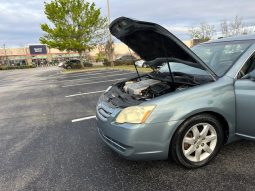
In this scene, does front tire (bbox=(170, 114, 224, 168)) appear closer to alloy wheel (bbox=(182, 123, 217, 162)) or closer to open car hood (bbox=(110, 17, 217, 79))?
alloy wheel (bbox=(182, 123, 217, 162))

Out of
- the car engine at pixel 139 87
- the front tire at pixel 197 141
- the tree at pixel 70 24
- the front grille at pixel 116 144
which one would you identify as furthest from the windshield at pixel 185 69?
the tree at pixel 70 24

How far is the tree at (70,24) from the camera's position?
2644cm

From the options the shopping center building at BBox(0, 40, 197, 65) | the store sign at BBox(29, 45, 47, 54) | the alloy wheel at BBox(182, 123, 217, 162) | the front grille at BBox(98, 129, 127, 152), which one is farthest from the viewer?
the store sign at BBox(29, 45, 47, 54)

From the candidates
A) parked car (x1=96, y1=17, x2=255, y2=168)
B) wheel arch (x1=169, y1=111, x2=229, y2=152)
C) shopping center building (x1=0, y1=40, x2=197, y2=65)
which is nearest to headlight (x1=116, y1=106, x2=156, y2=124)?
parked car (x1=96, y1=17, x2=255, y2=168)

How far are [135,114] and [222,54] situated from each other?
175 cm

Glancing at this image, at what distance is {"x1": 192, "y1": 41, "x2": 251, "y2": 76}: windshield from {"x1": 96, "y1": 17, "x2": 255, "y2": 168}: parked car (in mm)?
16

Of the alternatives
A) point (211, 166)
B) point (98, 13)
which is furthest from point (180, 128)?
point (98, 13)

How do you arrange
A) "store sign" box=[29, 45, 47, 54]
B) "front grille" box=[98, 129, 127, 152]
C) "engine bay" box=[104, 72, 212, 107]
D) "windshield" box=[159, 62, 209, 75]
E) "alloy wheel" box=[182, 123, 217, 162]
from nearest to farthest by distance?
"front grille" box=[98, 129, 127, 152]
"alloy wheel" box=[182, 123, 217, 162]
"engine bay" box=[104, 72, 212, 107]
"windshield" box=[159, 62, 209, 75]
"store sign" box=[29, 45, 47, 54]

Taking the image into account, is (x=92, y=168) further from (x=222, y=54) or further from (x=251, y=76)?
(x=222, y=54)

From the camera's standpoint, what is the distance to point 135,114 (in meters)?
2.62

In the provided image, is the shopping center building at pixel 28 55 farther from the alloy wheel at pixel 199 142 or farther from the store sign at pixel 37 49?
the alloy wheel at pixel 199 142

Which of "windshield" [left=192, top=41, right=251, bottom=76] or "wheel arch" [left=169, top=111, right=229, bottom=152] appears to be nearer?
"wheel arch" [left=169, top=111, right=229, bottom=152]

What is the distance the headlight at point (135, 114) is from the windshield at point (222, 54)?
44.2 inches

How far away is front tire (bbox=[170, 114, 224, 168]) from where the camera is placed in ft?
8.83
